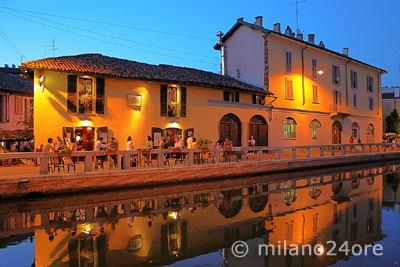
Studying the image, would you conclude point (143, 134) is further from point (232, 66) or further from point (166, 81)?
point (232, 66)

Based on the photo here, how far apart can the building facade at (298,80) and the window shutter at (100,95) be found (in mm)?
13292

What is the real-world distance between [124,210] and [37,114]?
8.71m

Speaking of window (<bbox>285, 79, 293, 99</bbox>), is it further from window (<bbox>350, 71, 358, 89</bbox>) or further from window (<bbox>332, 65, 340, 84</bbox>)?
window (<bbox>350, 71, 358, 89</bbox>)

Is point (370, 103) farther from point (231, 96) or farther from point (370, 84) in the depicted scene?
point (231, 96)

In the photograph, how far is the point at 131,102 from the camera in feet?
56.8

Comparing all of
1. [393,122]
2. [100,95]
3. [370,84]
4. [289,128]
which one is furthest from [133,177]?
[393,122]

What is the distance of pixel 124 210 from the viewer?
9.41m

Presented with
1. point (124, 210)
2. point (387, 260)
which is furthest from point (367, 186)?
point (124, 210)

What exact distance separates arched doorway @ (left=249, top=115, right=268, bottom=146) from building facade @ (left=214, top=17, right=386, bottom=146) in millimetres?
578

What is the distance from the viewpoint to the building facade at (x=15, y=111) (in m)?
20.8

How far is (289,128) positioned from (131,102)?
14.5 m

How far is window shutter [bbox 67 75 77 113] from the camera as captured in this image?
1552 cm

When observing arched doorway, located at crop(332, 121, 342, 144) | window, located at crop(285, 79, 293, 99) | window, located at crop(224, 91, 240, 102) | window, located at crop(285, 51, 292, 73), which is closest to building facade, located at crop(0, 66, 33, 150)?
window, located at crop(224, 91, 240, 102)

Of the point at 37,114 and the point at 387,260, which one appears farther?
the point at 37,114
